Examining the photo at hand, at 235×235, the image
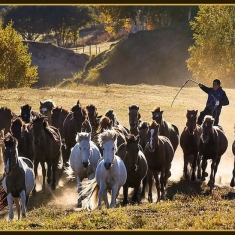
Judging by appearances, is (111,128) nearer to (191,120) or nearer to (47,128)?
(47,128)

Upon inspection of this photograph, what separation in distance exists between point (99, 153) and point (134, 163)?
1.88m

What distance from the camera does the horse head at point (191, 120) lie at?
16641mm

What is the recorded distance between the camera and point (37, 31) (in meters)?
94.1

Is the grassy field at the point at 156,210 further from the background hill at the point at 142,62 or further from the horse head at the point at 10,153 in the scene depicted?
the background hill at the point at 142,62

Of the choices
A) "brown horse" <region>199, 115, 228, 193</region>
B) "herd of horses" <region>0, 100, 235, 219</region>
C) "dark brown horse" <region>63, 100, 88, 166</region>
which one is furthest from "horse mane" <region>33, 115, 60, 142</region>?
"brown horse" <region>199, 115, 228, 193</region>

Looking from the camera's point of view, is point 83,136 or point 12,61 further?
point 12,61

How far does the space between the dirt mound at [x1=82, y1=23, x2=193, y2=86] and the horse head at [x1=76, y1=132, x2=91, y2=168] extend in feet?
179

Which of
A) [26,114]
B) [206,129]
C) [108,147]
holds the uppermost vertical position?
[26,114]

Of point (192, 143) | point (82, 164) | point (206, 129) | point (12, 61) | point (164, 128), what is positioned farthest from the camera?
point (12, 61)

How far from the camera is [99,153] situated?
50.2ft

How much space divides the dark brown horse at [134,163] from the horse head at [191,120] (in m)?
2.92

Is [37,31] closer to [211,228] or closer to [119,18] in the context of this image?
[119,18]

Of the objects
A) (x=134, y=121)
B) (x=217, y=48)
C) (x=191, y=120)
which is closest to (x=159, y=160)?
(x=191, y=120)

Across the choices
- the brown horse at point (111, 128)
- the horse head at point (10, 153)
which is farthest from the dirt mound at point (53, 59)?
the horse head at point (10, 153)
